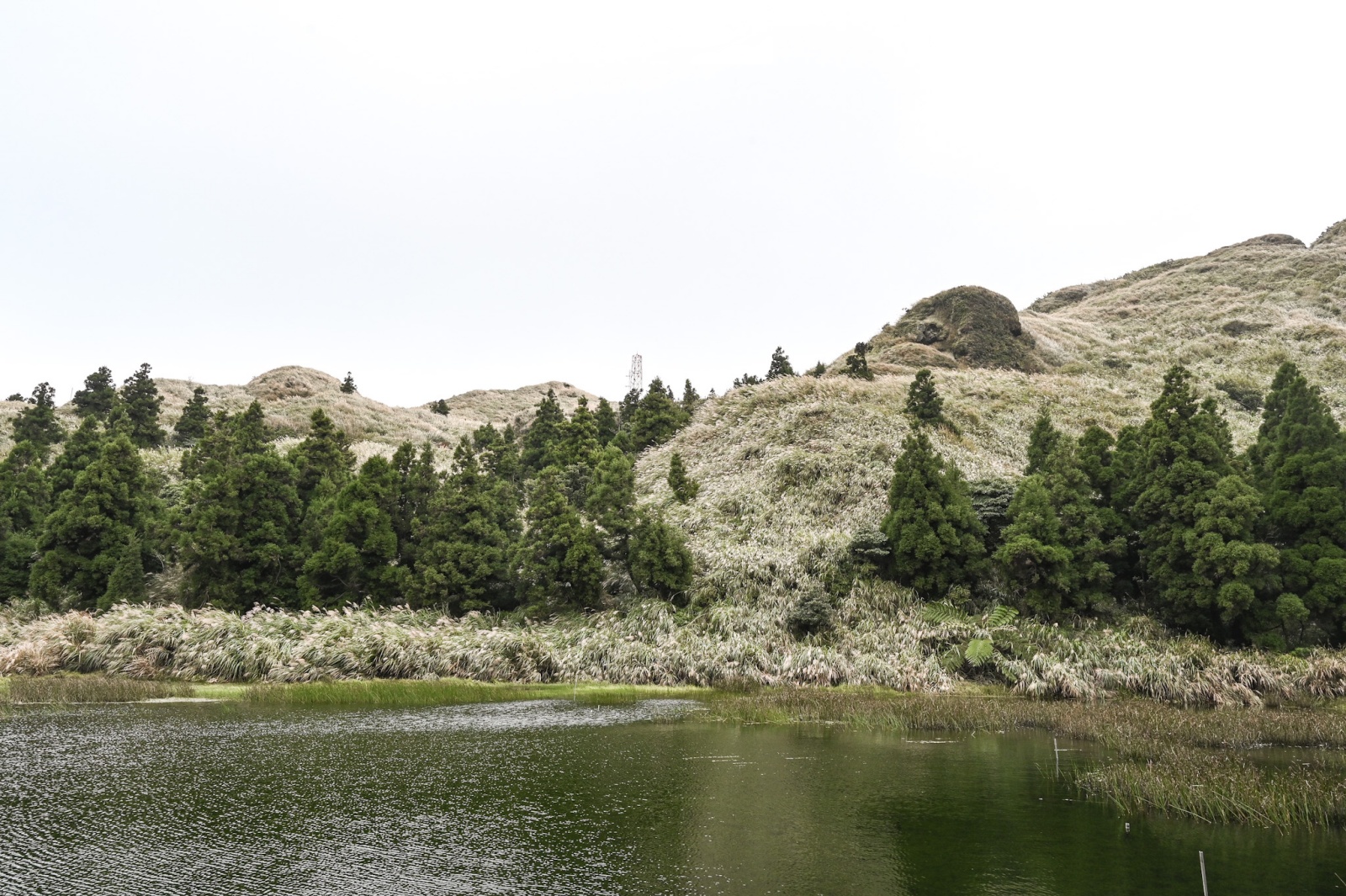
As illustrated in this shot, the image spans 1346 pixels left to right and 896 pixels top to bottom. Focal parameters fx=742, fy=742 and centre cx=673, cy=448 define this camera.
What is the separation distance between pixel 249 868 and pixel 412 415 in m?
109

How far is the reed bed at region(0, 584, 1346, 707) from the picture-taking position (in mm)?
24016

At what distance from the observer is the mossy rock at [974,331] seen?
251 ft

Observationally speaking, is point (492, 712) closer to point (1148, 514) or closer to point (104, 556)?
point (104, 556)

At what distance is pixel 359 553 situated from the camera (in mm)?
33906

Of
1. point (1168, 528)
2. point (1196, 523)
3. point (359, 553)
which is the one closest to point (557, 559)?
point (359, 553)

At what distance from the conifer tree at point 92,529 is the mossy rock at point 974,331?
68747mm

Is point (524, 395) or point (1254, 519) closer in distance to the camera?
point (1254, 519)

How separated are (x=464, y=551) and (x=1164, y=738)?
2606 centimetres

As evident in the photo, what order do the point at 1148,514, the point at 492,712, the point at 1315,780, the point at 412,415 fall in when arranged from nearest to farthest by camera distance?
the point at 1315,780 → the point at 492,712 → the point at 1148,514 → the point at 412,415

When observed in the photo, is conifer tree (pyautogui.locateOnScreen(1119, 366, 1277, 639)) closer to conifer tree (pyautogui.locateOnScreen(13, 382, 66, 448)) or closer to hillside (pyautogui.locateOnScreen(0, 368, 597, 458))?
hillside (pyautogui.locateOnScreen(0, 368, 597, 458))

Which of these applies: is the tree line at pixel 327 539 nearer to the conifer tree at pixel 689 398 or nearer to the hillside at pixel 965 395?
the hillside at pixel 965 395

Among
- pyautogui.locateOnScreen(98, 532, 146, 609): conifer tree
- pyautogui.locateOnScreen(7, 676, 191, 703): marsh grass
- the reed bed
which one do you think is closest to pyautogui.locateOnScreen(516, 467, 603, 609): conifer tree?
the reed bed

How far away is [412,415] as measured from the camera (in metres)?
111

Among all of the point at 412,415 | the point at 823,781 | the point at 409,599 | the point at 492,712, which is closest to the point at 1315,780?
the point at 823,781
